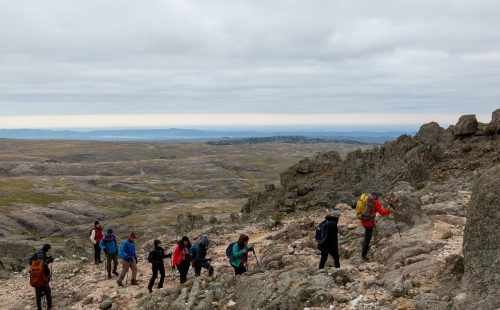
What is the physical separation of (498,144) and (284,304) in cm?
3754

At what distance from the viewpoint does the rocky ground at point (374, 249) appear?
1448 cm

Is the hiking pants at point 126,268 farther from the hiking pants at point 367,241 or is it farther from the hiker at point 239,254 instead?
the hiking pants at point 367,241

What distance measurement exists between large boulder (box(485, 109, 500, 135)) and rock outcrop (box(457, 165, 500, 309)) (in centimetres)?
3860

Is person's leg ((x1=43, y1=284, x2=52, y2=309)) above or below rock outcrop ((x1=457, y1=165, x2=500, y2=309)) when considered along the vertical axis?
below

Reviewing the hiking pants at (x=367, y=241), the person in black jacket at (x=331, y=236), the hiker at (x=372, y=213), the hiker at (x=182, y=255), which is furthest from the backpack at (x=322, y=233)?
the hiker at (x=182, y=255)

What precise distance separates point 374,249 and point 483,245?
35.8ft

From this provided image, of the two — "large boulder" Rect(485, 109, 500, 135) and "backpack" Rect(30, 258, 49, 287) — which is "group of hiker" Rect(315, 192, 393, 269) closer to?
"backpack" Rect(30, 258, 49, 287)

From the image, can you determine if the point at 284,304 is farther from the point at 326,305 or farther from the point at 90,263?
the point at 90,263

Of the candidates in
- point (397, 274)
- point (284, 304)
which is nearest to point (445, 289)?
point (397, 274)

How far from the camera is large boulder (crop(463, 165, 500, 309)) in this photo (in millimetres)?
13461

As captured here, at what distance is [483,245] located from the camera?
13914 millimetres

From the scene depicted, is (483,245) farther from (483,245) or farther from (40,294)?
(40,294)

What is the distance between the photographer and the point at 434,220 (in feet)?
90.6

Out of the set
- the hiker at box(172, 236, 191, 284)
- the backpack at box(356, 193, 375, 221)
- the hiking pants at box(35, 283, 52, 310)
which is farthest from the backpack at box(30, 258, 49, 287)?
the backpack at box(356, 193, 375, 221)
